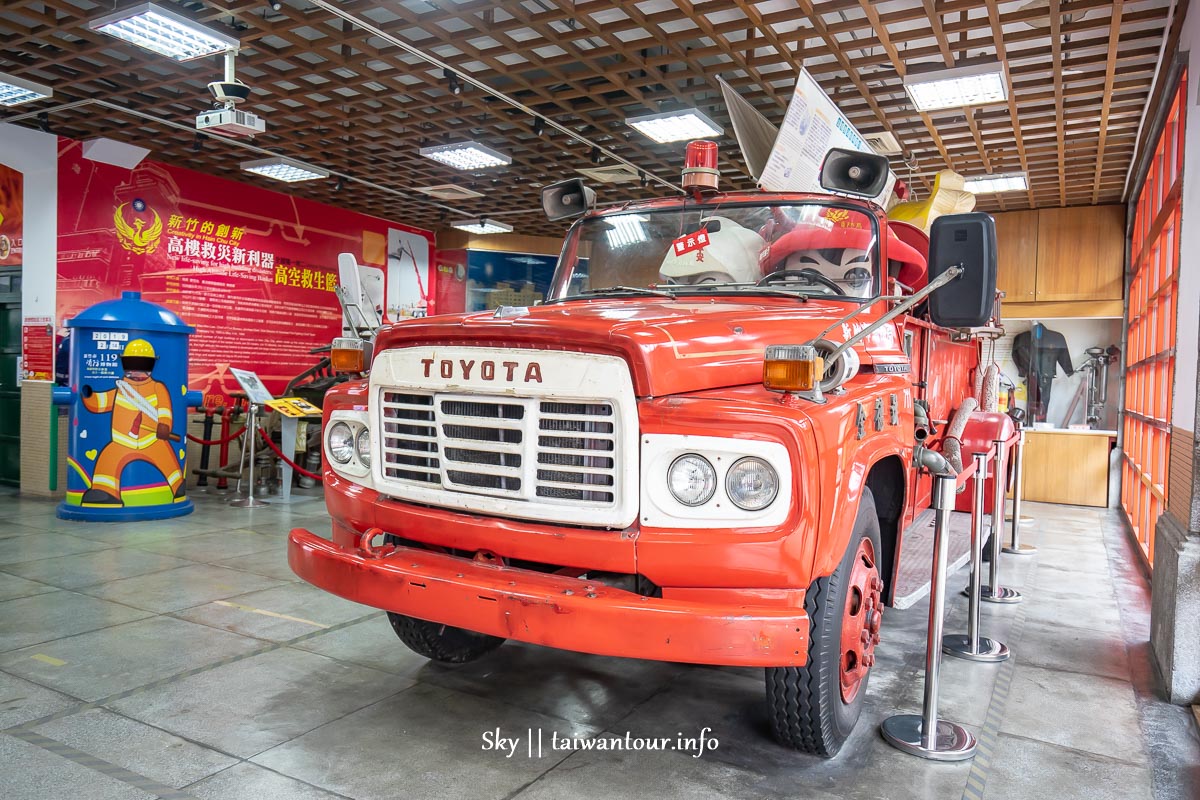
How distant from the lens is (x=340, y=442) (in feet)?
9.73

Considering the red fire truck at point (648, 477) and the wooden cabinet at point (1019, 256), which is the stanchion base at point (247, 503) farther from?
the wooden cabinet at point (1019, 256)

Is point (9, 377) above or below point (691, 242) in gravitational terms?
below

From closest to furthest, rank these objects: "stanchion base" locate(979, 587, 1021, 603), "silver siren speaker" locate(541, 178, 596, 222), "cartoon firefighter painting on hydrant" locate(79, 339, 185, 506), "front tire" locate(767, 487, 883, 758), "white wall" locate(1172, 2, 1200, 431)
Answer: "front tire" locate(767, 487, 883, 758), "white wall" locate(1172, 2, 1200, 431), "silver siren speaker" locate(541, 178, 596, 222), "stanchion base" locate(979, 587, 1021, 603), "cartoon firefighter painting on hydrant" locate(79, 339, 185, 506)

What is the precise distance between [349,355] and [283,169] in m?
7.76

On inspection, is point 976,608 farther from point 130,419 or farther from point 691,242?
point 130,419

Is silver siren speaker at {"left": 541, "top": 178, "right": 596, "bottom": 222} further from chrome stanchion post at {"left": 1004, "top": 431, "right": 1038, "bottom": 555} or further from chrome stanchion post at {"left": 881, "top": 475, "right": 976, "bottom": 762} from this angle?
chrome stanchion post at {"left": 1004, "top": 431, "right": 1038, "bottom": 555}

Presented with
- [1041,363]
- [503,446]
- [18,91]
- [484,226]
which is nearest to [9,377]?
[18,91]

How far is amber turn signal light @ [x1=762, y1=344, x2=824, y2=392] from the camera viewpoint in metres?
2.26

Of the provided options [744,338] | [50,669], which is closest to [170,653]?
[50,669]

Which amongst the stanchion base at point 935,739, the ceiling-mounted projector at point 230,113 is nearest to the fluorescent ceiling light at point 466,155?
the ceiling-mounted projector at point 230,113

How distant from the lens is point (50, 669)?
3432 millimetres

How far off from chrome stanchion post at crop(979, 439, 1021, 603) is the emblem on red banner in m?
2.25

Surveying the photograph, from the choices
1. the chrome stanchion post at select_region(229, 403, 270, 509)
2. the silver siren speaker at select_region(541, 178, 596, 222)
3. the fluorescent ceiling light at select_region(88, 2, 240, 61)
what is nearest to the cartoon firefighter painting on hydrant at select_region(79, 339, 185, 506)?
the chrome stanchion post at select_region(229, 403, 270, 509)

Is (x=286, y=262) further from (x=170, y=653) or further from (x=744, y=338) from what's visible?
(x=744, y=338)
